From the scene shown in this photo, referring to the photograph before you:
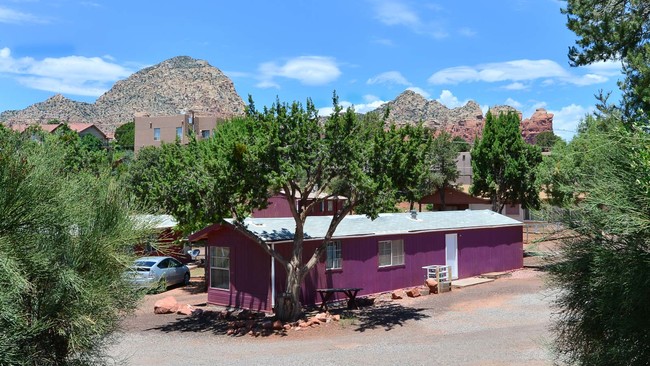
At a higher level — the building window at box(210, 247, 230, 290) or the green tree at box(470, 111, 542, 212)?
the green tree at box(470, 111, 542, 212)

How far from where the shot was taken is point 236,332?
1755 centimetres

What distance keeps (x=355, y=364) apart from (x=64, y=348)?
25.5 ft

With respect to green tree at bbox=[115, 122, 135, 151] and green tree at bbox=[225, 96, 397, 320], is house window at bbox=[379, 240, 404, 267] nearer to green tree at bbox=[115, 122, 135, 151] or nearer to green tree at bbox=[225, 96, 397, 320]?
green tree at bbox=[225, 96, 397, 320]

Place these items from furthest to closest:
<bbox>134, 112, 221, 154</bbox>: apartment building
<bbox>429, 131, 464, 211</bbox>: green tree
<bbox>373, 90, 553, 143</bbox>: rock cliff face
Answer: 1. <bbox>373, 90, 553, 143</bbox>: rock cliff face
2. <bbox>134, 112, 221, 154</bbox>: apartment building
3. <bbox>429, 131, 464, 211</bbox>: green tree

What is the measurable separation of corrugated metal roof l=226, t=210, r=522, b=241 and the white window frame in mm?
554

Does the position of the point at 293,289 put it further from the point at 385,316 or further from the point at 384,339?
the point at 384,339

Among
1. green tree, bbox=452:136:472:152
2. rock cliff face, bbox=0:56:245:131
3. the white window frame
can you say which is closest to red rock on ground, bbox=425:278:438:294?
the white window frame

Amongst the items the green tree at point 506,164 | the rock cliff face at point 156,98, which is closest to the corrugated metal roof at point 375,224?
the green tree at point 506,164

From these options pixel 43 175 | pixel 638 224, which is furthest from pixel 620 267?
pixel 43 175

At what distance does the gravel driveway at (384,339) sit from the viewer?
13992 mm

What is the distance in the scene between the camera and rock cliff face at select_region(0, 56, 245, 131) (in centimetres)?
14775

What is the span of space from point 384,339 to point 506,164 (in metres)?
23.5

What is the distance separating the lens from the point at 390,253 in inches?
961

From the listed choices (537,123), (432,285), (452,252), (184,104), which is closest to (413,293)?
(432,285)
